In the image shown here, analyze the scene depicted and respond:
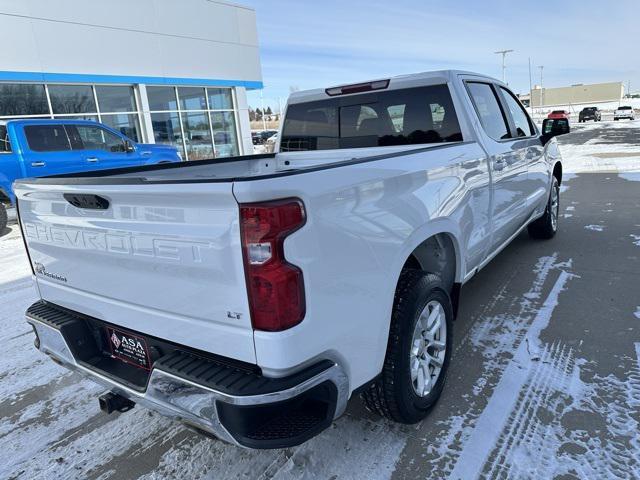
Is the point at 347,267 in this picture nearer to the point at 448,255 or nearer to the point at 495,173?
the point at 448,255

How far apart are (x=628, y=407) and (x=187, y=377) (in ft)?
7.91

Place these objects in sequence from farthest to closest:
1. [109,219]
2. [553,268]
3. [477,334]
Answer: [553,268]
[477,334]
[109,219]

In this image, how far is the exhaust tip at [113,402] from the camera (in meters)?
2.24

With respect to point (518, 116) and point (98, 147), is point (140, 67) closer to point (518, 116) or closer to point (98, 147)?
point (98, 147)

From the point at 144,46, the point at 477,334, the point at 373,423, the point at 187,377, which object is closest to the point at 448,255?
the point at 477,334

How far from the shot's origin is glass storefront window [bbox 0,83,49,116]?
12633mm

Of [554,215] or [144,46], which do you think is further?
[144,46]

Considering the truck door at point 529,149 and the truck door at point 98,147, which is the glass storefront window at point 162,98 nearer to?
the truck door at point 98,147

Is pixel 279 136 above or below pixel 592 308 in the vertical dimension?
above

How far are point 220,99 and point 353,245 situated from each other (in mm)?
18779

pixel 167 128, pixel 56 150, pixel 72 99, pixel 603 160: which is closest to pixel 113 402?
pixel 56 150

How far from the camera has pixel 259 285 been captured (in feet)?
5.54

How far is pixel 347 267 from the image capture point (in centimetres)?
192

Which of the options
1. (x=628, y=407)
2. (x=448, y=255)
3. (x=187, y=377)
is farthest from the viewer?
(x=448, y=255)
